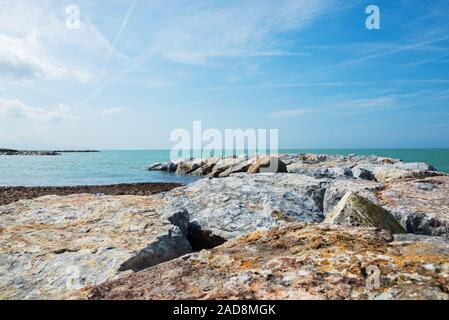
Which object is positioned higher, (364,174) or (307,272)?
(307,272)

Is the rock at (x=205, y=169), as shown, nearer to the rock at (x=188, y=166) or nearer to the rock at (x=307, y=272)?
the rock at (x=188, y=166)

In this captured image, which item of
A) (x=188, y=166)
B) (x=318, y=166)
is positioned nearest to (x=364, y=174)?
(x=318, y=166)

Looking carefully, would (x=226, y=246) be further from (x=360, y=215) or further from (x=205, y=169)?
(x=205, y=169)

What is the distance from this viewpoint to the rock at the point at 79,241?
3.77 meters

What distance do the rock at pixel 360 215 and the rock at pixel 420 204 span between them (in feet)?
4.59

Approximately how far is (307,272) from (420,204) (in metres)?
5.77

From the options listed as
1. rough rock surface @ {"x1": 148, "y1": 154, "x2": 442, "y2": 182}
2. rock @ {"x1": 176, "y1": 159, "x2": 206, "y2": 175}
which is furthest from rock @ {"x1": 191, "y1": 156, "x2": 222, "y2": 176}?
rock @ {"x1": 176, "y1": 159, "x2": 206, "y2": 175}

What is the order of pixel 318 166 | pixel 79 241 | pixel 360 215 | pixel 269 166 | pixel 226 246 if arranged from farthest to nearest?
pixel 269 166
pixel 318 166
pixel 360 215
pixel 79 241
pixel 226 246

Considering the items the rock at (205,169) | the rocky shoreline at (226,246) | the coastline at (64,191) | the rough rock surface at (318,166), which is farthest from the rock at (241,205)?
the rock at (205,169)

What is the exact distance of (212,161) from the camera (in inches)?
2285

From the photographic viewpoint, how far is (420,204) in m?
7.34

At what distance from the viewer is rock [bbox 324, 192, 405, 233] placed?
5215mm

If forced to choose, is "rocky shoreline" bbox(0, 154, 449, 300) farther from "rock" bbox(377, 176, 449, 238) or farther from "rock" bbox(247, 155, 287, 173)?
"rock" bbox(247, 155, 287, 173)
